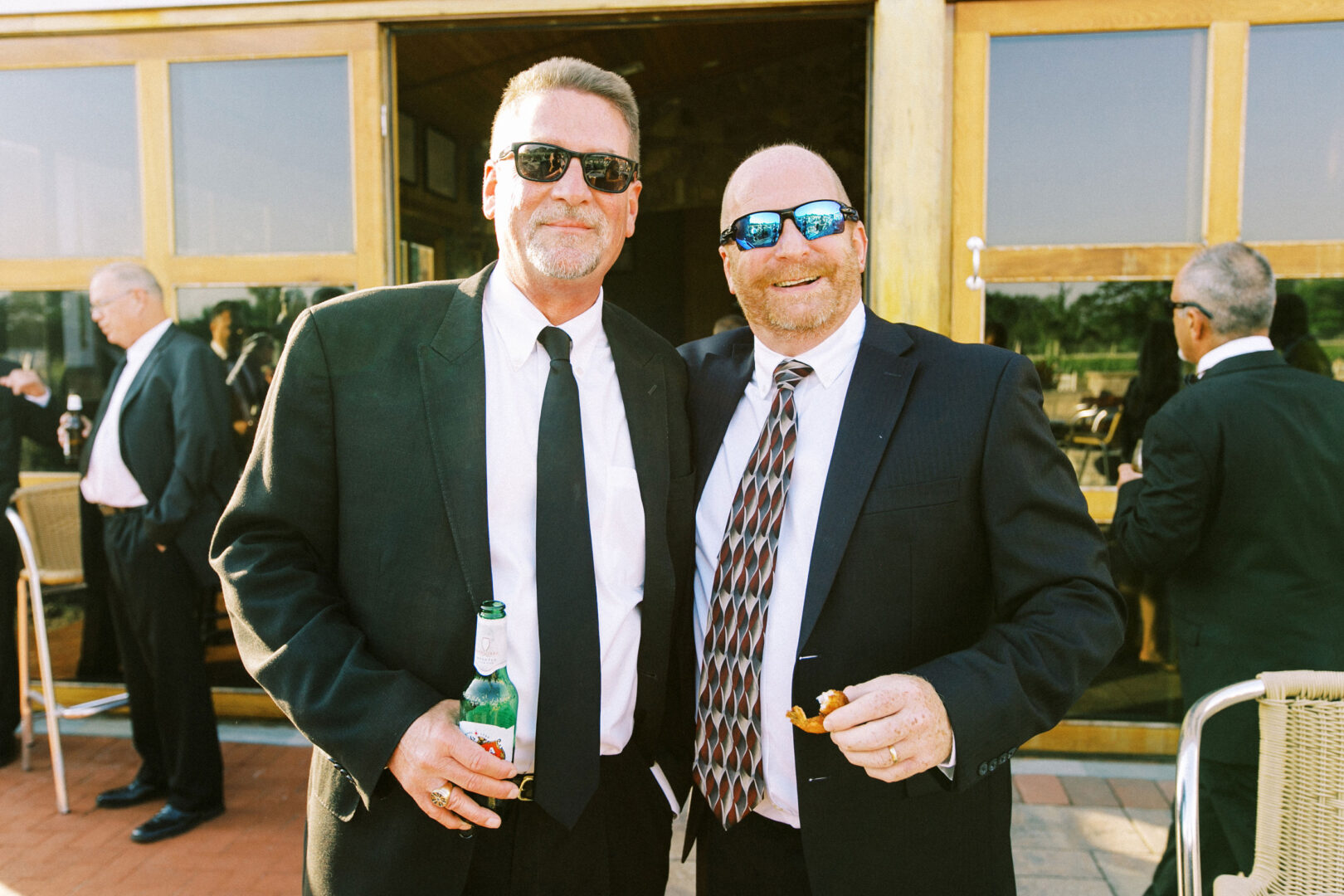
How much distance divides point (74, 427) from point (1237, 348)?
16.2ft

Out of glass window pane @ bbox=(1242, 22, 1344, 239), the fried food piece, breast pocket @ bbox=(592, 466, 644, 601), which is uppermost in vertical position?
glass window pane @ bbox=(1242, 22, 1344, 239)

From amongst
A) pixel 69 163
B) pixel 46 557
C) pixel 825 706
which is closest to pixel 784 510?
pixel 825 706

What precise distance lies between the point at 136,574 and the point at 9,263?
77.4 inches

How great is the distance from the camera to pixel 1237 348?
2.68 metres

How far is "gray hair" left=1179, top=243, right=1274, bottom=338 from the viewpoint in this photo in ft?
8.79

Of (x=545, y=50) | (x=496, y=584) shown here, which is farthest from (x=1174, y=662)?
(x=545, y=50)

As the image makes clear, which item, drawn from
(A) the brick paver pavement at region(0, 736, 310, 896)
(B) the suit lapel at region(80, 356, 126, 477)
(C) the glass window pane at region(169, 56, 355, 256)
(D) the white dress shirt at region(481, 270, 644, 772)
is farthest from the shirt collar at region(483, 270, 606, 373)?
(B) the suit lapel at region(80, 356, 126, 477)

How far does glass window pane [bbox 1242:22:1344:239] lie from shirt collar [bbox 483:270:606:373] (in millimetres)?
3117

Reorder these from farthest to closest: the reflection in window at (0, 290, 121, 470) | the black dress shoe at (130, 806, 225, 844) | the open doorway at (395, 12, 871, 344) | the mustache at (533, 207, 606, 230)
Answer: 1. the open doorway at (395, 12, 871, 344)
2. the reflection in window at (0, 290, 121, 470)
3. the black dress shoe at (130, 806, 225, 844)
4. the mustache at (533, 207, 606, 230)

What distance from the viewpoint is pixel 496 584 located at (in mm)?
1628

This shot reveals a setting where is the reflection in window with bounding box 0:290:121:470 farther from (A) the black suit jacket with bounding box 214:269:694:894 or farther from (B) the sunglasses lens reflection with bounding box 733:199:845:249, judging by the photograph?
(B) the sunglasses lens reflection with bounding box 733:199:845:249

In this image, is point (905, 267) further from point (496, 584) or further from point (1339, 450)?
point (496, 584)

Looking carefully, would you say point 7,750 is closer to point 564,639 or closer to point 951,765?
point 564,639

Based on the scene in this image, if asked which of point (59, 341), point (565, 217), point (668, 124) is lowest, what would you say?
point (59, 341)
